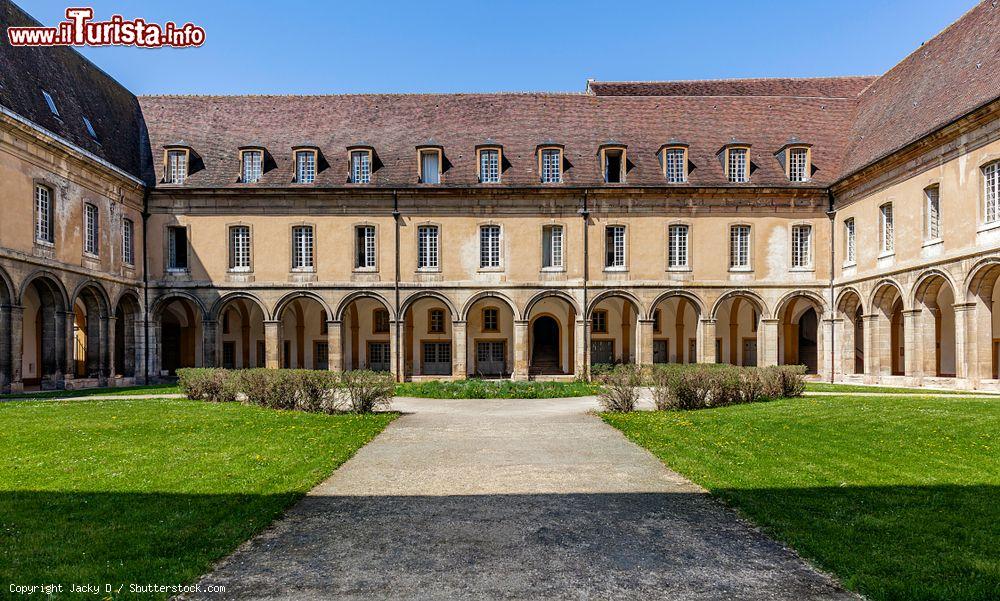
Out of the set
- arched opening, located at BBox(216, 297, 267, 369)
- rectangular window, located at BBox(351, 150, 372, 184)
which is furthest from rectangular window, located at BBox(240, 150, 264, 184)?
arched opening, located at BBox(216, 297, 267, 369)

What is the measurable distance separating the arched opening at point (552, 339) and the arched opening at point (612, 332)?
117 cm

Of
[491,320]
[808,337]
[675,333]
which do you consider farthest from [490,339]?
[808,337]

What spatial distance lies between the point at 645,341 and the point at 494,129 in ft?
35.0

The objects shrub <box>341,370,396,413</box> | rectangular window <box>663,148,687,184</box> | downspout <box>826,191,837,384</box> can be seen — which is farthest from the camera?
rectangular window <box>663,148,687,184</box>

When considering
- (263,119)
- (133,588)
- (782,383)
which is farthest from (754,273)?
(133,588)

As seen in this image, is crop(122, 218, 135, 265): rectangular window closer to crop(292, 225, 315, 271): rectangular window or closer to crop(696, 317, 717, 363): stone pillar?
crop(292, 225, 315, 271): rectangular window

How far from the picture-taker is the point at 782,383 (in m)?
16.5

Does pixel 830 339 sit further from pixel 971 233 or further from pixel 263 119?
pixel 263 119

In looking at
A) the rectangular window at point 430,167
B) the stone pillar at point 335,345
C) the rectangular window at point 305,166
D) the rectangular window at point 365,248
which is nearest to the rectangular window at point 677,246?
the rectangular window at point 430,167

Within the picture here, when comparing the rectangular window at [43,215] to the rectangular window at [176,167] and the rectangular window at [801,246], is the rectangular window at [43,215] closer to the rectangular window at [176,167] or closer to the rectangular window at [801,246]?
the rectangular window at [176,167]

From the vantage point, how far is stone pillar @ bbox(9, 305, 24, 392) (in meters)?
19.2

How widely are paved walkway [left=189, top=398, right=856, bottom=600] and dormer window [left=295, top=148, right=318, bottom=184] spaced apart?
19.7 m

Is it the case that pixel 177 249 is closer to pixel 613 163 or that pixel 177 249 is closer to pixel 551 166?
pixel 551 166

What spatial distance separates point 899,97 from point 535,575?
25996mm
